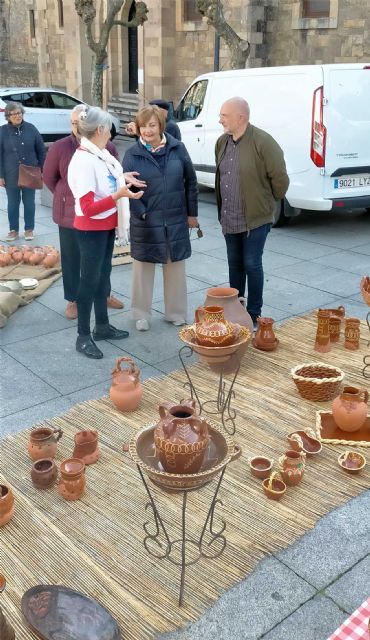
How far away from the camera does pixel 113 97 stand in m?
23.2

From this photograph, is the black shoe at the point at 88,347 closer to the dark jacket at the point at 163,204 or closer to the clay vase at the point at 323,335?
the dark jacket at the point at 163,204

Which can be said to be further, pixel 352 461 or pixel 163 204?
pixel 163 204

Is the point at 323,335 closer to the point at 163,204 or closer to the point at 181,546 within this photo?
the point at 163,204

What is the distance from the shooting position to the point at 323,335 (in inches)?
200

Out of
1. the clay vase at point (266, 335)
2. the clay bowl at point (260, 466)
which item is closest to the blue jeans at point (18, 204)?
the clay vase at point (266, 335)

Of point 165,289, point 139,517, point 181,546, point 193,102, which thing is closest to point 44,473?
point 139,517

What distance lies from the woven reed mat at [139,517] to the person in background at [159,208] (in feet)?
4.35

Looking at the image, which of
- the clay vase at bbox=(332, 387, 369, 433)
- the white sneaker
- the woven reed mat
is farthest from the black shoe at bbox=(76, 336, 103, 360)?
the clay vase at bbox=(332, 387, 369, 433)

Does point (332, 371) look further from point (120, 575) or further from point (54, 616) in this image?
point (54, 616)

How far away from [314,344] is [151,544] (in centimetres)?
272

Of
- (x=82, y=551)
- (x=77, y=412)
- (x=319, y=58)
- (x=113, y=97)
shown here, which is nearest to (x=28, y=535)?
(x=82, y=551)

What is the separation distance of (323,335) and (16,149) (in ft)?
16.0

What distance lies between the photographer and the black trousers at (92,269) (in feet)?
15.7

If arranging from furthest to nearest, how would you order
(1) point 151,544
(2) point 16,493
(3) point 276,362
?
(3) point 276,362, (2) point 16,493, (1) point 151,544
